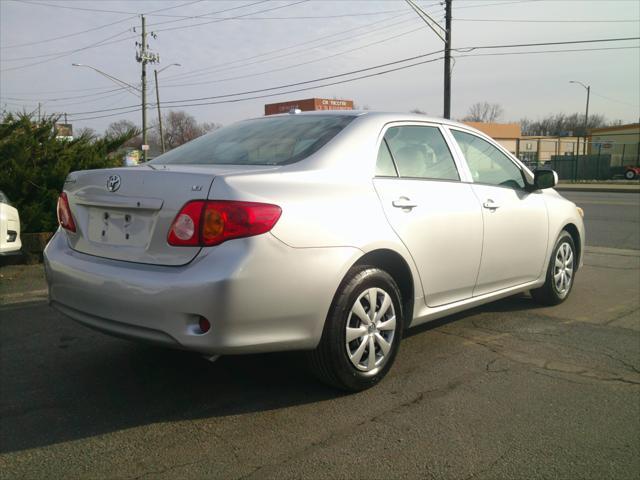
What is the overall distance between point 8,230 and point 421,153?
491cm

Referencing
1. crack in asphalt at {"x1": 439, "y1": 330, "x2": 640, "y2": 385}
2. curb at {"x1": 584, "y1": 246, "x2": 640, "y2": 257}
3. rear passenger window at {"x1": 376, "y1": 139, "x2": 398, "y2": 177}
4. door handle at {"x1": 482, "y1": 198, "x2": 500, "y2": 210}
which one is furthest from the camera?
curb at {"x1": 584, "y1": 246, "x2": 640, "y2": 257}

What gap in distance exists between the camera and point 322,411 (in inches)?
127

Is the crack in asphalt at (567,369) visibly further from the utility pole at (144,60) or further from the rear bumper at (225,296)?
the utility pole at (144,60)

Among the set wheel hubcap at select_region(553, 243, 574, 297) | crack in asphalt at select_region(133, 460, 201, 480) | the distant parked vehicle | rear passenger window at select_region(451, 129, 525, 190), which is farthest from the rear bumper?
the distant parked vehicle

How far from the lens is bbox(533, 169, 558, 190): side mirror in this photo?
5111 mm

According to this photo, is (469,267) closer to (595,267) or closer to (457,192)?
(457,192)

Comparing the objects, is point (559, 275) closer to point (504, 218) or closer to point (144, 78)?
point (504, 218)

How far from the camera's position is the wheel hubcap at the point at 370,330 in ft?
10.9

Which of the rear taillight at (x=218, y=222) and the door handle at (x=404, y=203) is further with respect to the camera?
the door handle at (x=404, y=203)

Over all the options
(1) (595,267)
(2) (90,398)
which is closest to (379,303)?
(2) (90,398)

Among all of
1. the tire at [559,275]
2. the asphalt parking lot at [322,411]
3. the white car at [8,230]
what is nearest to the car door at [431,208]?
the asphalt parking lot at [322,411]

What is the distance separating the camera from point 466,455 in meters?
2.77

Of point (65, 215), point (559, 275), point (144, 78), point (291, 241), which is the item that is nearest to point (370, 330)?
point (291, 241)

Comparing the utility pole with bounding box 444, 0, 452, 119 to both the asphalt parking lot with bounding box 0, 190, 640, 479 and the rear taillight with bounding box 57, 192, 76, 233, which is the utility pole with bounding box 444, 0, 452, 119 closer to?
the asphalt parking lot with bounding box 0, 190, 640, 479
